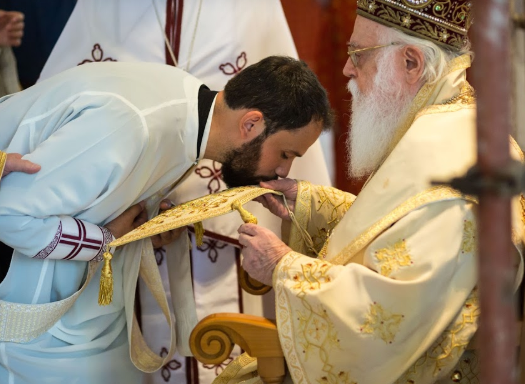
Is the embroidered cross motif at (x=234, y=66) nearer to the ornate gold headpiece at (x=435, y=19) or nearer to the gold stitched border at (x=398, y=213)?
the ornate gold headpiece at (x=435, y=19)

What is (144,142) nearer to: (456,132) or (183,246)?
(183,246)

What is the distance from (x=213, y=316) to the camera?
213cm

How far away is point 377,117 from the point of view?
2.43 metres

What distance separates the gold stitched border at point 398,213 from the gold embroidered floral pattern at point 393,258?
0.22 feet

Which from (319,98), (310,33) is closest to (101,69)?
(319,98)

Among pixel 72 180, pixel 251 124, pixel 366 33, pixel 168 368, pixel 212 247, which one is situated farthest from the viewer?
pixel 168 368

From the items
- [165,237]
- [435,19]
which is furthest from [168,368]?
[435,19]

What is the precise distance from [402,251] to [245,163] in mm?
783

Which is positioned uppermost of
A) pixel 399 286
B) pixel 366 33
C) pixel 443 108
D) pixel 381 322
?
pixel 366 33

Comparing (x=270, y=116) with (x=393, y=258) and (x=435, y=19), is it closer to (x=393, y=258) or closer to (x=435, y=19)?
(x=435, y=19)

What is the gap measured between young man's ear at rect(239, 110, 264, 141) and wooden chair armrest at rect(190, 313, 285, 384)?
0.69 metres

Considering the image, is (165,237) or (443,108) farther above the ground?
(443,108)

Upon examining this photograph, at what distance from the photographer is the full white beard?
238cm

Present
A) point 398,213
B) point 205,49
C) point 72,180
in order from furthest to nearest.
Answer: point 205,49, point 72,180, point 398,213
